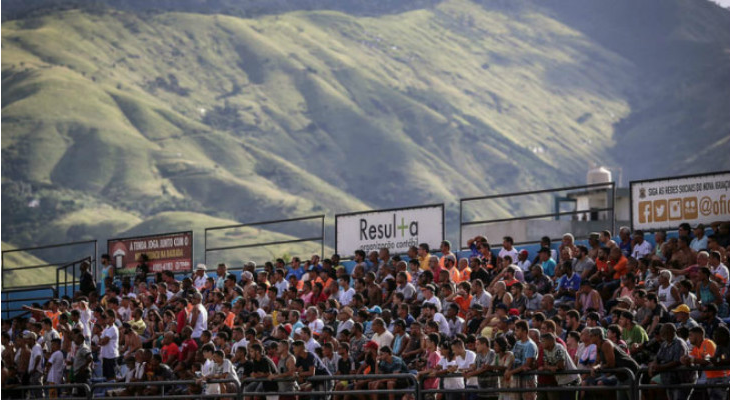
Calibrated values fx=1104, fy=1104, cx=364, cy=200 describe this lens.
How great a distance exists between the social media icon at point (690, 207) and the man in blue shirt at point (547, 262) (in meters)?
2.65

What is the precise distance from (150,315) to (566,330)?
10306mm

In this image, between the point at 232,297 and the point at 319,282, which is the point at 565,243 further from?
the point at 232,297

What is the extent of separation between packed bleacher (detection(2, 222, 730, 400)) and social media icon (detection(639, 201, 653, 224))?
0.44 meters

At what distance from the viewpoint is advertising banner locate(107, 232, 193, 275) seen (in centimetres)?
2934

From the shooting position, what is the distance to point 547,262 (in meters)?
20.8

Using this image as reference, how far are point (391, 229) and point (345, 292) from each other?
12.1ft

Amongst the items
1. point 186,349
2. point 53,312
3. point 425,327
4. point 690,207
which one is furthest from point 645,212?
point 53,312

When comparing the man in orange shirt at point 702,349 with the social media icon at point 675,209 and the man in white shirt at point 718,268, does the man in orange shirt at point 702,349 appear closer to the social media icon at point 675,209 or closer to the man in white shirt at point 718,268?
the man in white shirt at point 718,268

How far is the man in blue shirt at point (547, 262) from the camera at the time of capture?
67.8ft

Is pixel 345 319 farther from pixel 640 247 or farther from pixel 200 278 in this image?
pixel 200 278

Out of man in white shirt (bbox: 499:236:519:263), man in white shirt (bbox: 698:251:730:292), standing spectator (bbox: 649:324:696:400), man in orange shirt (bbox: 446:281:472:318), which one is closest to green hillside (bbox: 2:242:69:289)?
man in white shirt (bbox: 499:236:519:263)

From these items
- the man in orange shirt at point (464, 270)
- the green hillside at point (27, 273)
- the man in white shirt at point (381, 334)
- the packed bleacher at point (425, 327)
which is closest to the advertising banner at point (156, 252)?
the packed bleacher at point (425, 327)

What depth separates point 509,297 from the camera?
728 inches

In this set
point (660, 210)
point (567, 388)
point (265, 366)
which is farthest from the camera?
point (660, 210)
